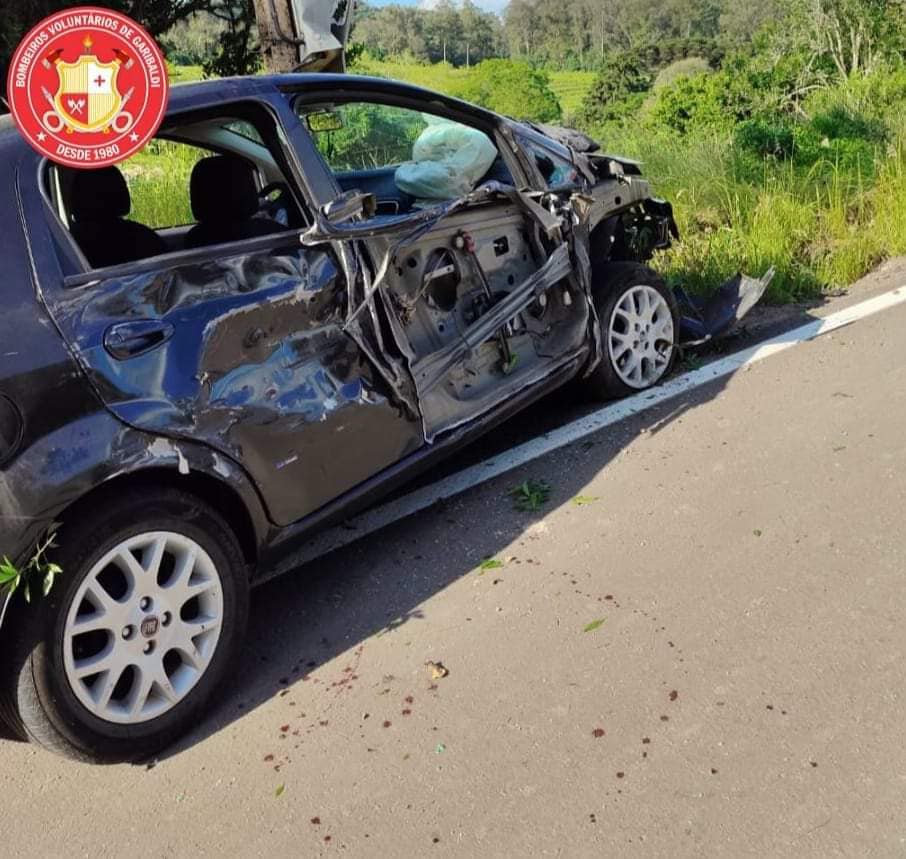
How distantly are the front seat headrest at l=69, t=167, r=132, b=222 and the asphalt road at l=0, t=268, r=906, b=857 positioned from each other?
5.00ft

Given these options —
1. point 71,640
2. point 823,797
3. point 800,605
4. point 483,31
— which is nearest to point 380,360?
point 71,640

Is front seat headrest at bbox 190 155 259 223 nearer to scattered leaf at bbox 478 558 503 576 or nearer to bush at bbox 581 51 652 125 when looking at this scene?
scattered leaf at bbox 478 558 503 576

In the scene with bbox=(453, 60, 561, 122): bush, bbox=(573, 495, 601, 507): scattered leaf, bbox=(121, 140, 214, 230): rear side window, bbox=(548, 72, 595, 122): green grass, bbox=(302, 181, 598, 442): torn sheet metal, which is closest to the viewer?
bbox=(302, 181, 598, 442): torn sheet metal

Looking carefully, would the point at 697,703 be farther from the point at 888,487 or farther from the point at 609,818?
the point at 888,487

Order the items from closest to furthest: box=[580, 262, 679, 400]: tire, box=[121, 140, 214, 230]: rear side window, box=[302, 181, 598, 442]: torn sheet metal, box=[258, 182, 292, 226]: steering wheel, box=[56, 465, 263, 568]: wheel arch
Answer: box=[56, 465, 263, 568]: wheel arch → box=[258, 182, 292, 226]: steering wheel → box=[302, 181, 598, 442]: torn sheet metal → box=[580, 262, 679, 400]: tire → box=[121, 140, 214, 230]: rear side window

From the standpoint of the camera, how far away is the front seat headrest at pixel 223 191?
3.49 metres

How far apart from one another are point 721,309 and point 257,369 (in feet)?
11.4

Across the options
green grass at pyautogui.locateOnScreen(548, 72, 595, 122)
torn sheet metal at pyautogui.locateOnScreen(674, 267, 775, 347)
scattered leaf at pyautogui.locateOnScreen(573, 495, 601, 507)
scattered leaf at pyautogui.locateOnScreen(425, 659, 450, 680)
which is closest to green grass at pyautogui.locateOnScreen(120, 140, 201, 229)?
torn sheet metal at pyautogui.locateOnScreen(674, 267, 775, 347)

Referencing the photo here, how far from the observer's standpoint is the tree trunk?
21.2ft

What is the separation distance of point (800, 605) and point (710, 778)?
0.86m

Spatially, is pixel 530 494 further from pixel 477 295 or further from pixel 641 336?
pixel 641 336

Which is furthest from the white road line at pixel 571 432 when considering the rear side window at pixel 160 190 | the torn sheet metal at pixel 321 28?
the rear side window at pixel 160 190

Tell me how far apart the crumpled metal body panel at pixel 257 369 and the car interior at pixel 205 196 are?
7.0 inches

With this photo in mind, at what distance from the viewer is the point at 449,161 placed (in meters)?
4.34
